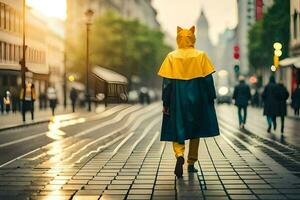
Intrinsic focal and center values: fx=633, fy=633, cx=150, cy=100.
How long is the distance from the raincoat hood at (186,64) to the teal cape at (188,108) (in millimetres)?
74

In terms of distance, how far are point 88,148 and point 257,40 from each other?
57770 millimetres

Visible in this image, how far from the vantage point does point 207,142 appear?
15062 mm

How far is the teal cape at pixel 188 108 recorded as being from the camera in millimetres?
8734

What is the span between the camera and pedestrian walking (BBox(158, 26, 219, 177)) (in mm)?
8742

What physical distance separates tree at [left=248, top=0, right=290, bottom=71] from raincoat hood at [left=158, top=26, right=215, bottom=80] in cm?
4178

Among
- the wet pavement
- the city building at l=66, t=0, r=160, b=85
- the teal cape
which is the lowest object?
the wet pavement

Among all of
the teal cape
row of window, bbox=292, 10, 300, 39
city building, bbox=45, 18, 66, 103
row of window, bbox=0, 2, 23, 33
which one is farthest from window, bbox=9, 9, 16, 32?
city building, bbox=45, 18, 66, 103

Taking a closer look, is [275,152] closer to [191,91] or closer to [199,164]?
[199,164]

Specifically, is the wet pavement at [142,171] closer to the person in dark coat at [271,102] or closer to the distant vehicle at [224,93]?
the person in dark coat at [271,102]

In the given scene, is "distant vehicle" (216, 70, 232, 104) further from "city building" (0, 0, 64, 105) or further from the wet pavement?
the wet pavement

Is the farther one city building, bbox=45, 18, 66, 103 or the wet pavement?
city building, bbox=45, 18, 66, 103

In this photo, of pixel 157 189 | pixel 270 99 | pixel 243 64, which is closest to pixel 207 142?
pixel 270 99

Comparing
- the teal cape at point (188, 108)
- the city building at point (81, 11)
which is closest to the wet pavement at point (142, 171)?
the teal cape at point (188, 108)

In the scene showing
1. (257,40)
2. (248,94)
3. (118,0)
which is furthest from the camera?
(118,0)
